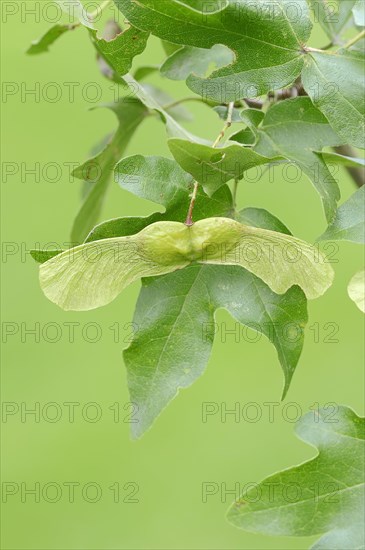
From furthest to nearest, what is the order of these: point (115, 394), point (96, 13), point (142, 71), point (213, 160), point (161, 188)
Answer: point (115, 394)
point (142, 71)
point (96, 13)
point (161, 188)
point (213, 160)

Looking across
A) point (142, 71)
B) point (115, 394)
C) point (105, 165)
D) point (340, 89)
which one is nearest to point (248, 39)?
point (340, 89)

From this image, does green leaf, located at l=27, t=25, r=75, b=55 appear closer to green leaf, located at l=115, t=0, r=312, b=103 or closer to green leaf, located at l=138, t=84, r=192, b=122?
green leaf, located at l=138, t=84, r=192, b=122

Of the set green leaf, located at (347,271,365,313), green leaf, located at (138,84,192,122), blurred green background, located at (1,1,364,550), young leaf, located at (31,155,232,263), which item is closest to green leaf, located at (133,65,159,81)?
green leaf, located at (138,84,192,122)

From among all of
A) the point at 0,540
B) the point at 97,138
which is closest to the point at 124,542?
the point at 0,540

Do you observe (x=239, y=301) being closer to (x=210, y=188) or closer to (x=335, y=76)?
(x=210, y=188)

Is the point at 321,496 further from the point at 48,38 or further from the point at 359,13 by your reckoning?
the point at 48,38

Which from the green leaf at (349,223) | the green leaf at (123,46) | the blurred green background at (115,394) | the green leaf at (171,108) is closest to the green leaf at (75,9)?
the green leaf at (123,46)
